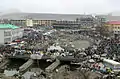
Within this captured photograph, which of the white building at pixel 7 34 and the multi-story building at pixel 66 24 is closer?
the white building at pixel 7 34

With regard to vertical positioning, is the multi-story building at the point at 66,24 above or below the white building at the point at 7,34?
below

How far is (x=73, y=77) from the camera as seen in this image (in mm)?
9672

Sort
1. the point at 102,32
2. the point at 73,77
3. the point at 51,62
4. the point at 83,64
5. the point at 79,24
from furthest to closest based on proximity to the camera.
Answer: the point at 79,24, the point at 102,32, the point at 51,62, the point at 83,64, the point at 73,77

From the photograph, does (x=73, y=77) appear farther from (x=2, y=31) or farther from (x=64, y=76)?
(x=2, y=31)

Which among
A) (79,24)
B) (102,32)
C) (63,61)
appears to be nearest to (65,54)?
(63,61)

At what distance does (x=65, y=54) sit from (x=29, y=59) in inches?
92.8

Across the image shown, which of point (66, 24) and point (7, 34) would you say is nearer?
point (7, 34)

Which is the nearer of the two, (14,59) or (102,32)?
(14,59)

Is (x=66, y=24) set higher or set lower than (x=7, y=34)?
lower

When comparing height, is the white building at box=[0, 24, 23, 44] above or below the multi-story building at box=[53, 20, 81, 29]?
above

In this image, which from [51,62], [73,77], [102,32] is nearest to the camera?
[73,77]

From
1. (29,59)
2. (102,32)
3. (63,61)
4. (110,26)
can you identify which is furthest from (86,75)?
(110,26)

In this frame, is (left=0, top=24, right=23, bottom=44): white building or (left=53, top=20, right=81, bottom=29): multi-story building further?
(left=53, top=20, right=81, bottom=29): multi-story building

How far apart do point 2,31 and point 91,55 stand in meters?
8.62
